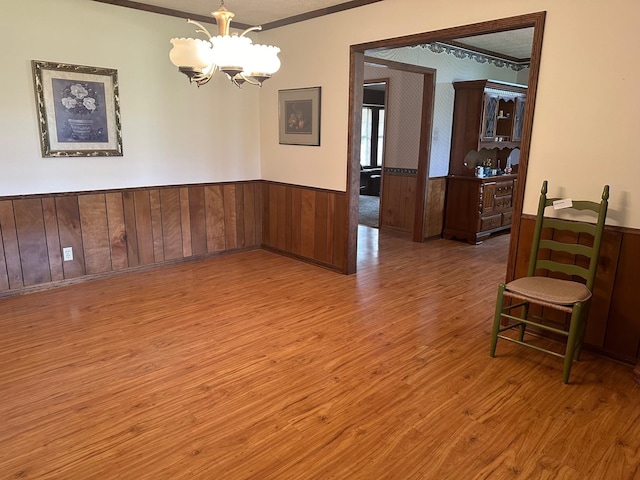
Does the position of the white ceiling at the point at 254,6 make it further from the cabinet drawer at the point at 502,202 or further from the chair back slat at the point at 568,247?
the cabinet drawer at the point at 502,202

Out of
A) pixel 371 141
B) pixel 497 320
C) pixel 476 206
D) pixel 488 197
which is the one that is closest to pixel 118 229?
pixel 497 320

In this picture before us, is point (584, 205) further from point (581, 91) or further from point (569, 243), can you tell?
point (581, 91)

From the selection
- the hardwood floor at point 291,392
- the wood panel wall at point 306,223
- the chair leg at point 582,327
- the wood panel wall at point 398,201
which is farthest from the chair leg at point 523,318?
the wood panel wall at point 398,201

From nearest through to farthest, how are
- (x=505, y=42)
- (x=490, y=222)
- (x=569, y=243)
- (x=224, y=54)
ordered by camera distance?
(x=224, y=54), (x=569, y=243), (x=505, y=42), (x=490, y=222)

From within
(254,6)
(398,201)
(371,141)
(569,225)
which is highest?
(254,6)

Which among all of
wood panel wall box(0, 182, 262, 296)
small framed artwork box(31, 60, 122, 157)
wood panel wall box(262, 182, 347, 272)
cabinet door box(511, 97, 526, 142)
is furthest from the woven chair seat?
cabinet door box(511, 97, 526, 142)

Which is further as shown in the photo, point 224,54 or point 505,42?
point 505,42

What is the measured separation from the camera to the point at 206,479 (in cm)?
193

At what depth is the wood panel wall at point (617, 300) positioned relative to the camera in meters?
2.83

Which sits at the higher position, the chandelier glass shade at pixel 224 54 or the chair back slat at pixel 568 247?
the chandelier glass shade at pixel 224 54

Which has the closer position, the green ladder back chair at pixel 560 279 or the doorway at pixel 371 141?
the green ladder back chair at pixel 560 279

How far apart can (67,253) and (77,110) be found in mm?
1333

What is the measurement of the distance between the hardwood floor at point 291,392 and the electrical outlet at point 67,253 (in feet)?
1.13

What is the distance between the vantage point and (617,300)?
115 inches
